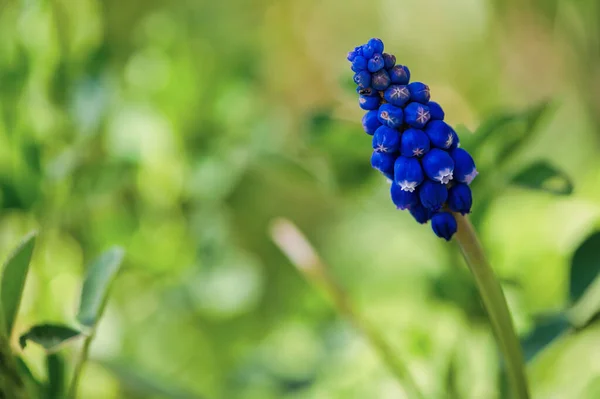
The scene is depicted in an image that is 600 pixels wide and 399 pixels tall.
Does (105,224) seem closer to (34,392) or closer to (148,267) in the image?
(148,267)

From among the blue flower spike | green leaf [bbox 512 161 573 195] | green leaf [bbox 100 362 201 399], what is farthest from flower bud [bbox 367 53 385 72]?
green leaf [bbox 100 362 201 399]

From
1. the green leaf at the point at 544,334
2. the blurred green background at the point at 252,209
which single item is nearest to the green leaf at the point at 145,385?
the blurred green background at the point at 252,209

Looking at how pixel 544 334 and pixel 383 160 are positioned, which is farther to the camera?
pixel 544 334

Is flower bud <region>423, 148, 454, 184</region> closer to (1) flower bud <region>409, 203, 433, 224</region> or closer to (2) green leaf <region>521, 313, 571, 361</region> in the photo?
(1) flower bud <region>409, 203, 433, 224</region>

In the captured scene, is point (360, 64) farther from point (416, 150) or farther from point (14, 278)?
point (14, 278)

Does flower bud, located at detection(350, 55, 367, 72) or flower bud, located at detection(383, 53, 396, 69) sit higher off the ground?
flower bud, located at detection(350, 55, 367, 72)

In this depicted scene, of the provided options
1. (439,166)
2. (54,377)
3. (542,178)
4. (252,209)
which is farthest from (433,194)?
(252,209)

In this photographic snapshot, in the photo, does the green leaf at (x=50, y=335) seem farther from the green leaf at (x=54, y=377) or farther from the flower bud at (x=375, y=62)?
the flower bud at (x=375, y=62)
